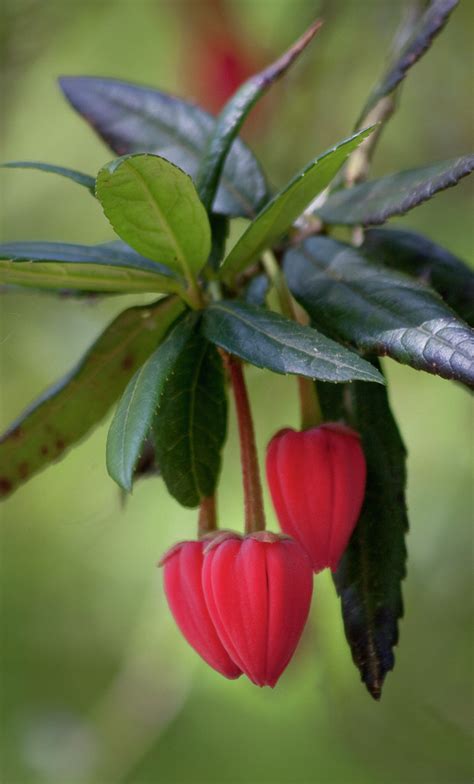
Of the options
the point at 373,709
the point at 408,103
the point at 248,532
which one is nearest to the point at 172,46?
the point at 408,103

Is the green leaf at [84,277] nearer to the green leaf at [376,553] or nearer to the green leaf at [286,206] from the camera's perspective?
the green leaf at [286,206]

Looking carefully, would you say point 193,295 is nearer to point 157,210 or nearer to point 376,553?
point 157,210

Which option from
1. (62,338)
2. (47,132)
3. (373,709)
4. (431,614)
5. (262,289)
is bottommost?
(373,709)

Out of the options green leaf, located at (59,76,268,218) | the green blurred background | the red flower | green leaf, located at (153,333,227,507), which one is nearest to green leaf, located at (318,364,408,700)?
the red flower

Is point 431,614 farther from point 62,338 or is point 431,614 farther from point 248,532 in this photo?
point 248,532

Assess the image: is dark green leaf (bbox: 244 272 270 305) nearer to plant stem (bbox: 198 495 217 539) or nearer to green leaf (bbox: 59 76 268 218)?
green leaf (bbox: 59 76 268 218)

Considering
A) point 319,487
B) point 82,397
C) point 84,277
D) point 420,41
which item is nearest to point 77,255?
point 84,277
